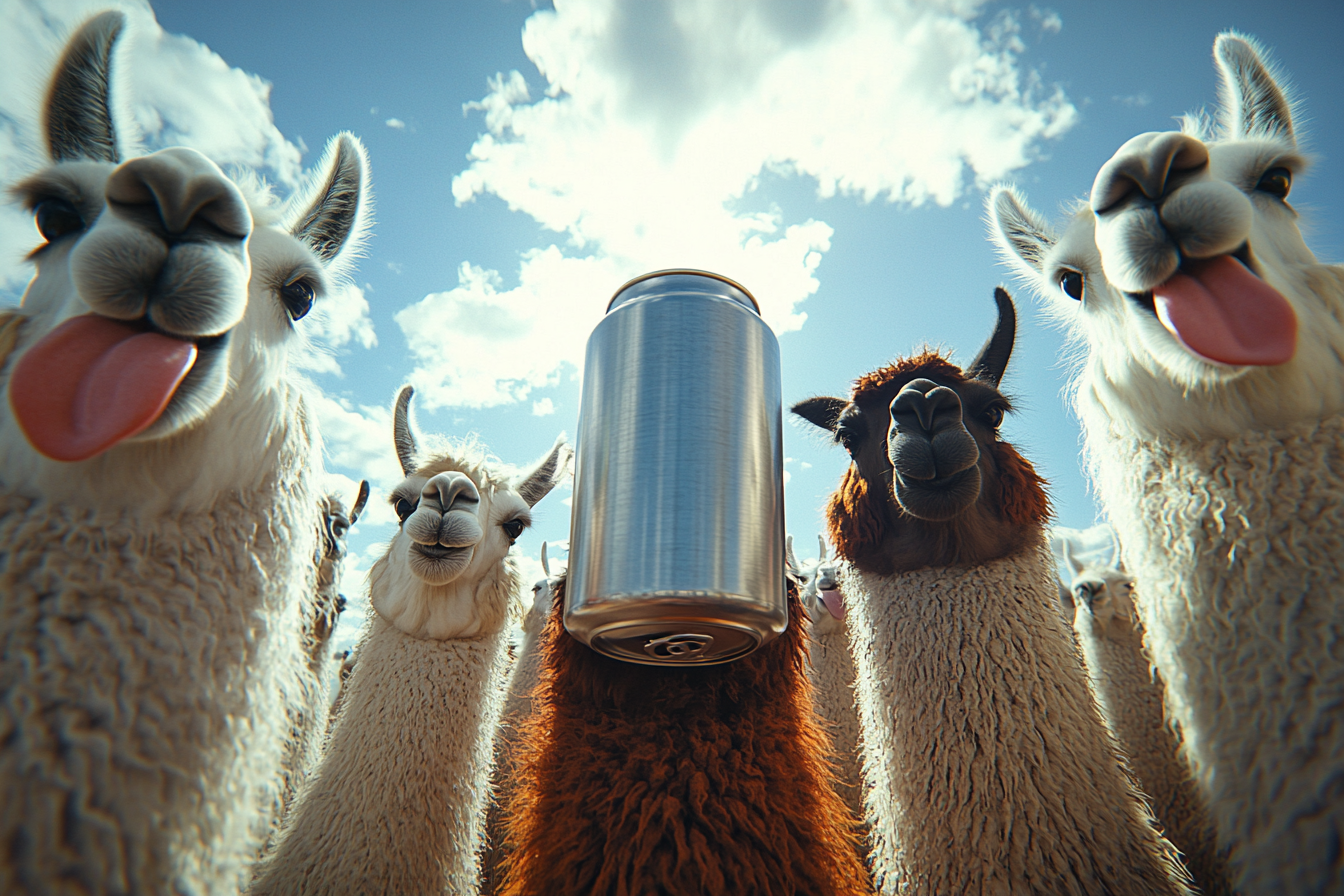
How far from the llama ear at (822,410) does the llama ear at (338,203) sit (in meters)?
1.97

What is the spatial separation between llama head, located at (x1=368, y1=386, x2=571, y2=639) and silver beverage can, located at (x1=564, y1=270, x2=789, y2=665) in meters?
1.64

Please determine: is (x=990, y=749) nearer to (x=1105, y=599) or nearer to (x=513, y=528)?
(x=513, y=528)

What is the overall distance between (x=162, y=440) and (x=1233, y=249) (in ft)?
7.31

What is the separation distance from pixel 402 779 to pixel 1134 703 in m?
3.89

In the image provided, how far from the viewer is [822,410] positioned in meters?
2.87

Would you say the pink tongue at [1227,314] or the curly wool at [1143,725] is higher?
the pink tongue at [1227,314]

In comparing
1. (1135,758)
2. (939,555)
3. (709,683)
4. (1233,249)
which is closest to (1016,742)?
(939,555)

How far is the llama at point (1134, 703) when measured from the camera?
2.40m

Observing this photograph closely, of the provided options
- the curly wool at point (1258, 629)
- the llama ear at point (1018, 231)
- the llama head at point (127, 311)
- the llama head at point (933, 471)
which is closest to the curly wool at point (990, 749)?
the llama head at point (933, 471)

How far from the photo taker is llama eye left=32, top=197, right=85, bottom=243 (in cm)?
121

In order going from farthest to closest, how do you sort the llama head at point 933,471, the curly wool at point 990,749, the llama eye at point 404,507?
the llama eye at point 404,507 → the llama head at point 933,471 → the curly wool at point 990,749

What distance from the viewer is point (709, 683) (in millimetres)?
1392

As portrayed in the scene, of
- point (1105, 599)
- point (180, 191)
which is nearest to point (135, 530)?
point (180, 191)

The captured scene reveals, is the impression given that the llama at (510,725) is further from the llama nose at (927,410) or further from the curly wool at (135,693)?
the llama nose at (927,410)
